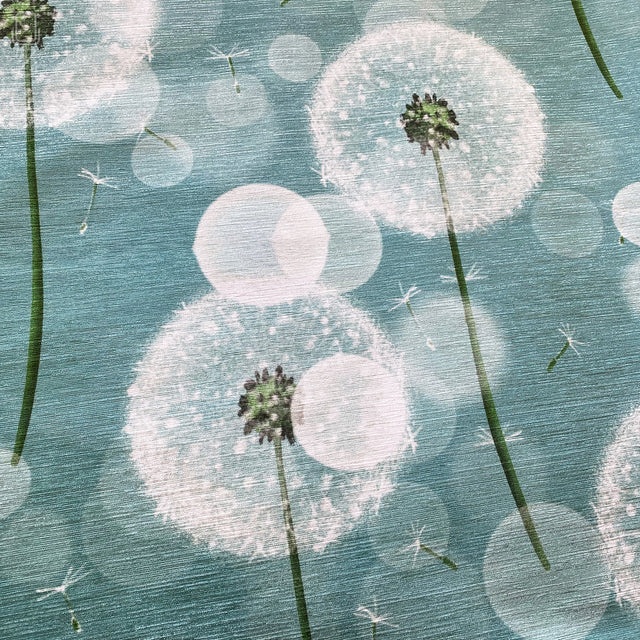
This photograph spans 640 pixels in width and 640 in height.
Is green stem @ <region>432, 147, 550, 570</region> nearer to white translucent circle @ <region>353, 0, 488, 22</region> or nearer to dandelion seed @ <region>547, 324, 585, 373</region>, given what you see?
dandelion seed @ <region>547, 324, 585, 373</region>

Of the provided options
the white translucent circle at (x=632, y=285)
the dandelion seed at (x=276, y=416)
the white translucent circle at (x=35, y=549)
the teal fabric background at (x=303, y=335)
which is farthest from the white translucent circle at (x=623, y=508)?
the white translucent circle at (x=35, y=549)

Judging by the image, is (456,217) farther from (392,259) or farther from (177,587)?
(177,587)

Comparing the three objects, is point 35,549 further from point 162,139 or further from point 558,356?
point 558,356

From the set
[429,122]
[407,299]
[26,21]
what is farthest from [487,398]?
[26,21]

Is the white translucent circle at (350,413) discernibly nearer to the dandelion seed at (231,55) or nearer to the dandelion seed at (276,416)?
the dandelion seed at (276,416)

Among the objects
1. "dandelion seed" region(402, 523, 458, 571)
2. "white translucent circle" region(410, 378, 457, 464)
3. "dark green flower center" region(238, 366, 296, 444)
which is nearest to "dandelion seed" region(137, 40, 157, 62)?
"dark green flower center" region(238, 366, 296, 444)

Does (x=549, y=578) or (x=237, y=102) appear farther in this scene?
(x=237, y=102)
